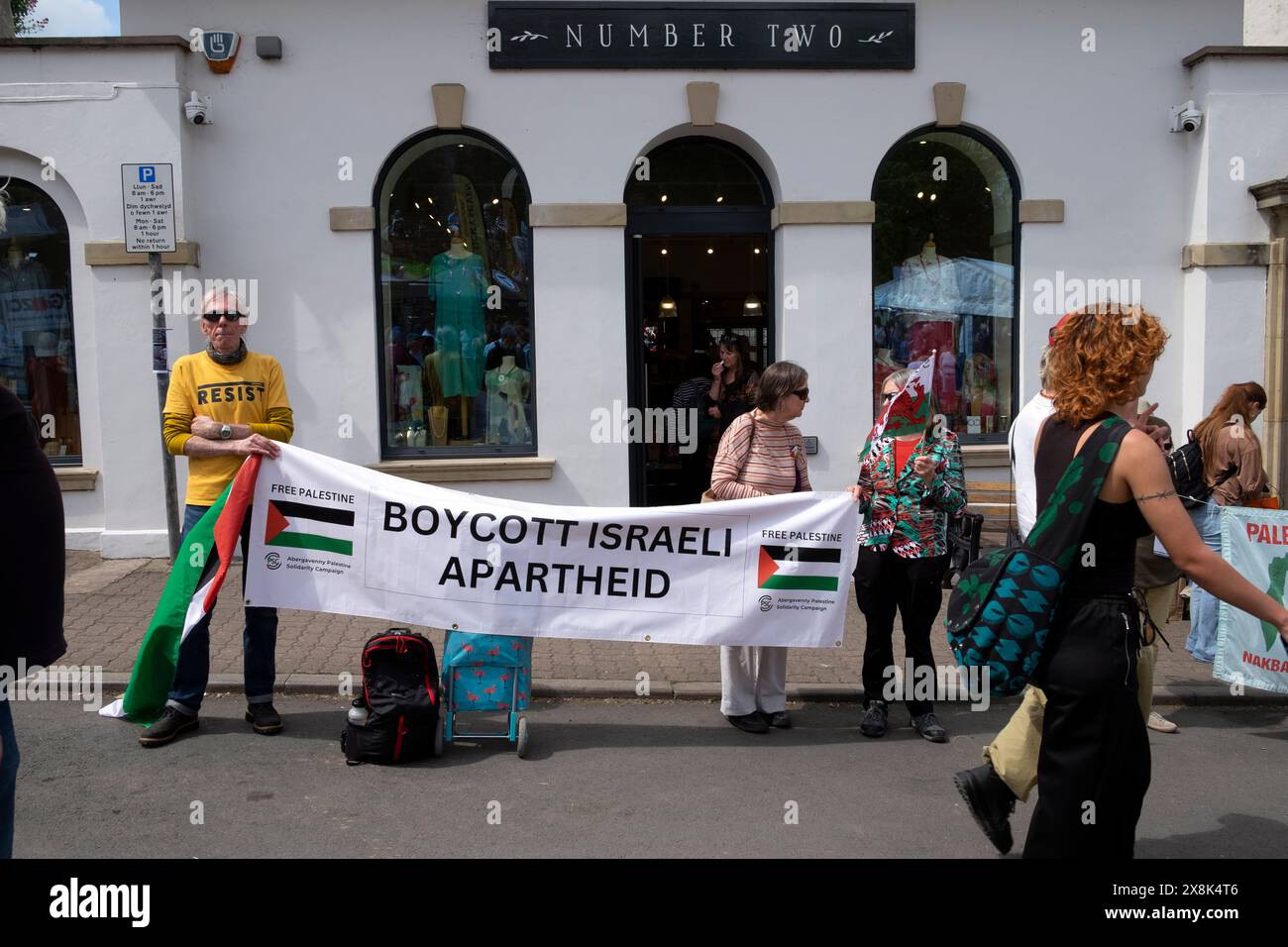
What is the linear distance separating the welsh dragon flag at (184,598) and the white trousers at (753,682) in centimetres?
274

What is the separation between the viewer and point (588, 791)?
5184 mm

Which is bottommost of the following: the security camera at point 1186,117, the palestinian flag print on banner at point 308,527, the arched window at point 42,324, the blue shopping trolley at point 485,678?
the blue shopping trolley at point 485,678

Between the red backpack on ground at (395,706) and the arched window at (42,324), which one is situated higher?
the arched window at (42,324)

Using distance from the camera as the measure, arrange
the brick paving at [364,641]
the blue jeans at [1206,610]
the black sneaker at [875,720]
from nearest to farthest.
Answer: the black sneaker at [875,720] < the blue jeans at [1206,610] < the brick paving at [364,641]

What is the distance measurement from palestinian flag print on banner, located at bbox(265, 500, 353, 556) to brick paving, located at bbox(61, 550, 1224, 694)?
1.44 meters

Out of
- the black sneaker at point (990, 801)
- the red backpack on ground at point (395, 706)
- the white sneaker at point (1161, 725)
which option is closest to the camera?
the black sneaker at point (990, 801)

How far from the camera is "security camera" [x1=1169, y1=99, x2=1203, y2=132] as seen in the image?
10492mm

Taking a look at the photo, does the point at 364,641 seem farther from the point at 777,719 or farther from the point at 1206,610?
the point at 1206,610

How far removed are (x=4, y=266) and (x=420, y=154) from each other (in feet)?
13.8

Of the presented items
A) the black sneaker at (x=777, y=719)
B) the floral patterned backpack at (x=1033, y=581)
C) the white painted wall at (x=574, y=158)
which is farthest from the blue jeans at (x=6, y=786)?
the white painted wall at (x=574, y=158)

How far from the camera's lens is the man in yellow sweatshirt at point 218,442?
5.82 m

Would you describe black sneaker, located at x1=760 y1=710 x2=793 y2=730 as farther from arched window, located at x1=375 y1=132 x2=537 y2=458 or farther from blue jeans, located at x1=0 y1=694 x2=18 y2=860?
arched window, located at x1=375 y1=132 x2=537 y2=458

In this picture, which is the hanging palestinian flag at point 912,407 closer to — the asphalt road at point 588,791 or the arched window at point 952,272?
the asphalt road at point 588,791
